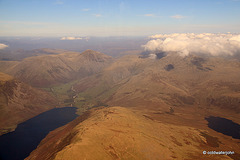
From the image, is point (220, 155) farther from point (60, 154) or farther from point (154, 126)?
point (60, 154)

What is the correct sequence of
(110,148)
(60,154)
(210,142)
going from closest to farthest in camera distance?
(60,154) < (110,148) < (210,142)

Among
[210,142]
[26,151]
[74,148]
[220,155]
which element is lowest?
[26,151]

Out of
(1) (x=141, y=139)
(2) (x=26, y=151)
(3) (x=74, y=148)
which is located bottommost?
(2) (x=26, y=151)

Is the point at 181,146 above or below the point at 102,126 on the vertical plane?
below

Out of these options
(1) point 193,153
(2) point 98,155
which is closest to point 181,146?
(1) point 193,153

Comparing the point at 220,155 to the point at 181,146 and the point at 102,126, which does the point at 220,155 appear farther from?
the point at 102,126

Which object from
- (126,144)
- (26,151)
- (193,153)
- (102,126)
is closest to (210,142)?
(193,153)

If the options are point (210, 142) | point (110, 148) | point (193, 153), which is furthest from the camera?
point (210, 142)

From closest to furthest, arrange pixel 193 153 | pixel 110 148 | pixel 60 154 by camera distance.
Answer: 1. pixel 60 154
2. pixel 110 148
3. pixel 193 153

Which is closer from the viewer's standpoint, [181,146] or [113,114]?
[181,146]
